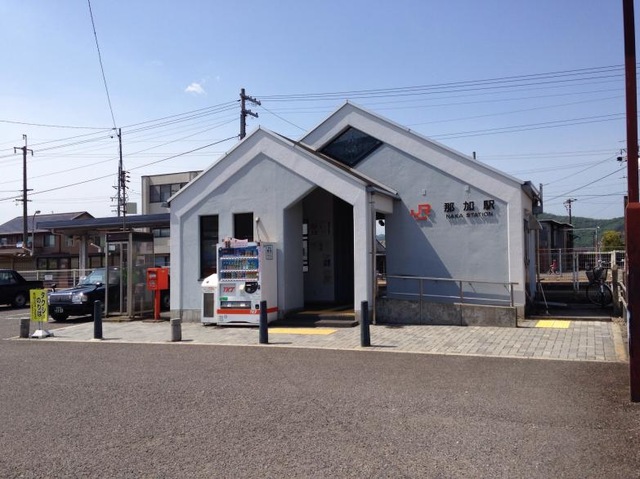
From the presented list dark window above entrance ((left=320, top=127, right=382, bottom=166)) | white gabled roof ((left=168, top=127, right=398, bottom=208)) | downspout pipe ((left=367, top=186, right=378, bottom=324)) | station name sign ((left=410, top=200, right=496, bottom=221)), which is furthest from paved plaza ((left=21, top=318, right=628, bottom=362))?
dark window above entrance ((left=320, top=127, right=382, bottom=166))

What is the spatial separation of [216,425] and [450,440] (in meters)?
2.43

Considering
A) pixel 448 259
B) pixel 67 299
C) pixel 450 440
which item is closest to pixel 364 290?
pixel 448 259

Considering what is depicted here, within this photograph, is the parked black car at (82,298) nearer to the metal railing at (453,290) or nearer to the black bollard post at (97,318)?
the black bollard post at (97,318)

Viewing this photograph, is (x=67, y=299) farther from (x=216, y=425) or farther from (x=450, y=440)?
(x=450, y=440)

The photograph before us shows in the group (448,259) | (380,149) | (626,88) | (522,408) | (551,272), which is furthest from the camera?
(551,272)

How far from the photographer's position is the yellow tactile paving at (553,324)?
1291cm

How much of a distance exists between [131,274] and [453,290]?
10.2 m

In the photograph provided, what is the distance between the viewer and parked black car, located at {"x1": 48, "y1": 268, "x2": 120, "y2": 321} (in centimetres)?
1880

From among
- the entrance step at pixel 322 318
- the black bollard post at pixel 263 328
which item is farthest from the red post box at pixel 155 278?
the black bollard post at pixel 263 328

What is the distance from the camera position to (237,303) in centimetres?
1480

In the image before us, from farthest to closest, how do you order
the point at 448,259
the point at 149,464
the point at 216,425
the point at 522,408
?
the point at 448,259 < the point at 522,408 < the point at 216,425 < the point at 149,464

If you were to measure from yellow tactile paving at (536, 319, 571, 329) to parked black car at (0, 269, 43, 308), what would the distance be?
862 inches

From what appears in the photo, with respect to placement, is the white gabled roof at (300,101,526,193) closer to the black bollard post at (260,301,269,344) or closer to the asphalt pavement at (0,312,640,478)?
the asphalt pavement at (0,312,640,478)

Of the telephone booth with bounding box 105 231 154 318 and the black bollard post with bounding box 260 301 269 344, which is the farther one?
the telephone booth with bounding box 105 231 154 318
